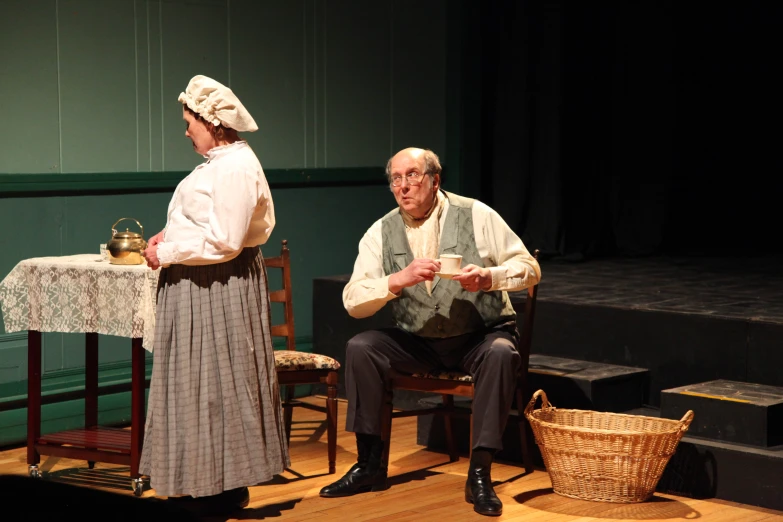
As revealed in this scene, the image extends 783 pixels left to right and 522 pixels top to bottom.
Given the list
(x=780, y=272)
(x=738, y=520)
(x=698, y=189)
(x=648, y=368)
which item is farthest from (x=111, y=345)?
(x=698, y=189)

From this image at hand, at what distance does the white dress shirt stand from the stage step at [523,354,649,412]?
539mm

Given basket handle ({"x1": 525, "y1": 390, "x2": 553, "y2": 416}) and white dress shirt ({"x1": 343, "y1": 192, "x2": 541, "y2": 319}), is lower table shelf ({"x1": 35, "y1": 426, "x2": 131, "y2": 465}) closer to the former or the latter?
white dress shirt ({"x1": 343, "y1": 192, "x2": 541, "y2": 319})

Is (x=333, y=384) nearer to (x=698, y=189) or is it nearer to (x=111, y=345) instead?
(x=111, y=345)

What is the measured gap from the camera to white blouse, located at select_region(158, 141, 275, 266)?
3371mm

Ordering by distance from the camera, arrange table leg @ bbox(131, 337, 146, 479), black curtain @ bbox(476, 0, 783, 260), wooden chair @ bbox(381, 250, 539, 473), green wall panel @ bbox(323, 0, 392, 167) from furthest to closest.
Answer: black curtain @ bbox(476, 0, 783, 260) < green wall panel @ bbox(323, 0, 392, 167) < wooden chair @ bbox(381, 250, 539, 473) < table leg @ bbox(131, 337, 146, 479)

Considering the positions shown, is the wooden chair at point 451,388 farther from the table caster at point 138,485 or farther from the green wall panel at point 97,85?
the green wall panel at point 97,85

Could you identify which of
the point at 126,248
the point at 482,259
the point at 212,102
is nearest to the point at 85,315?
the point at 126,248

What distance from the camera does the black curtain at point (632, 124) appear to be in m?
6.89

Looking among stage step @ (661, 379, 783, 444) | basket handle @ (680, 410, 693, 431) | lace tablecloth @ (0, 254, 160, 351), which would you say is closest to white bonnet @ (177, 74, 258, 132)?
lace tablecloth @ (0, 254, 160, 351)

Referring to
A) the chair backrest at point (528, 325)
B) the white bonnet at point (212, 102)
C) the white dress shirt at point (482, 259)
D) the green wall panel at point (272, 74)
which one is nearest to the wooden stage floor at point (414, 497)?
the chair backrest at point (528, 325)

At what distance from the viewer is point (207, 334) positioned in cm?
345

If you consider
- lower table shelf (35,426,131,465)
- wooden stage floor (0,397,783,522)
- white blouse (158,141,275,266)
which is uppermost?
white blouse (158,141,275,266)

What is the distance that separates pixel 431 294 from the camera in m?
4.01

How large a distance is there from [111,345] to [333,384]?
4.30 feet
